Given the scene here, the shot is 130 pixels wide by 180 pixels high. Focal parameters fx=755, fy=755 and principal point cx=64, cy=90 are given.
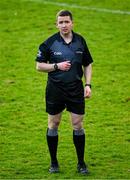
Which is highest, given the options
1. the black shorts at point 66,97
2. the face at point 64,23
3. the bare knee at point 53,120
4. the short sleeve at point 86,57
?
the face at point 64,23

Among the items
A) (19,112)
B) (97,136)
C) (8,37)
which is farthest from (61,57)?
(8,37)

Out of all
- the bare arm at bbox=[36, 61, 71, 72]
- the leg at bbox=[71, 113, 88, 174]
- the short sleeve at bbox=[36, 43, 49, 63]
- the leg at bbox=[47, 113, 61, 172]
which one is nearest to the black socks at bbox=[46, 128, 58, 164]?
the leg at bbox=[47, 113, 61, 172]

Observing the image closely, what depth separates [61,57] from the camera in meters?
11.1

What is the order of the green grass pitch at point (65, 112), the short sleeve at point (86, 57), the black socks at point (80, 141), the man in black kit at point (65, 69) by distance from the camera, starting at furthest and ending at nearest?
the green grass pitch at point (65, 112) < the black socks at point (80, 141) < the short sleeve at point (86, 57) < the man in black kit at point (65, 69)

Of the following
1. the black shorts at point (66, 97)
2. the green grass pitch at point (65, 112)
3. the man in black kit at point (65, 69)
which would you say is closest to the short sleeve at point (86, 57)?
the man in black kit at point (65, 69)

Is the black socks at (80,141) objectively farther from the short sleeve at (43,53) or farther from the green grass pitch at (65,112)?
the short sleeve at (43,53)

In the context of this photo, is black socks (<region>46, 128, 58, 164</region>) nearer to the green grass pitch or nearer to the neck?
the green grass pitch

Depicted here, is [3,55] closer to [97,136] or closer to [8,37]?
[8,37]

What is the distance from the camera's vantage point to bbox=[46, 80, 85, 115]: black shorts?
36.7 ft

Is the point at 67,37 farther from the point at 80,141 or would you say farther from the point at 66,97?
the point at 80,141

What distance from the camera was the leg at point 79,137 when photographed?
11240mm

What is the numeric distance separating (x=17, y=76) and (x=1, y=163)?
6646 mm

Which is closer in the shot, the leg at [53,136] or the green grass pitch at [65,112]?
the leg at [53,136]

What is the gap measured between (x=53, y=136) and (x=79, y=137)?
399 millimetres
